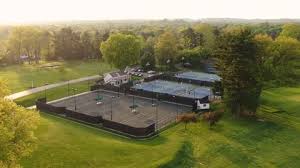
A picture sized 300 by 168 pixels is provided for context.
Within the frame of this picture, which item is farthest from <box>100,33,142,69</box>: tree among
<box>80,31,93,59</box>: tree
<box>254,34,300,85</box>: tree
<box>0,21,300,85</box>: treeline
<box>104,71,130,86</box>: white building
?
<box>80,31,93,59</box>: tree

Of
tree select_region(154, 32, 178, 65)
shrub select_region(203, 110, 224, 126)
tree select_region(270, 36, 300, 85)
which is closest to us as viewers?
shrub select_region(203, 110, 224, 126)

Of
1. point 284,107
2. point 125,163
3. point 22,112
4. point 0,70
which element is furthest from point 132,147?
point 0,70

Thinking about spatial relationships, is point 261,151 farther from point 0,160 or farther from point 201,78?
point 201,78

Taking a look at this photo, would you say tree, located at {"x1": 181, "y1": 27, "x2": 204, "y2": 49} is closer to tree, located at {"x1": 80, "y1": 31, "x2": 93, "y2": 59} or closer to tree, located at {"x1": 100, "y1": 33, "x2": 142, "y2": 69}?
tree, located at {"x1": 80, "y1": 31, "x2": 93, "y2": 59}

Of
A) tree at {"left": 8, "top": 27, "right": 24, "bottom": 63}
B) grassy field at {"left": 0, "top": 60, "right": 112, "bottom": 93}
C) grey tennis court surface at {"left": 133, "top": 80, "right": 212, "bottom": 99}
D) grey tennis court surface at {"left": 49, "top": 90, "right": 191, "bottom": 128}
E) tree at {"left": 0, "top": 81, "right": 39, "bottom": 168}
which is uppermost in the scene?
tree at {"left": 8, "top": 27, "right": 24, "bottom": 63}

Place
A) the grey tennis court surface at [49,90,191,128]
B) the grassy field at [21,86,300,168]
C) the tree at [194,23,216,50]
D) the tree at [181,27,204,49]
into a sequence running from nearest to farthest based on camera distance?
the grassy field at [21,86,300,168] < the grey tennis court surface at [49,90,191,128] < the tree at [194,23,216,50] < the tree at [181,27,204,49]

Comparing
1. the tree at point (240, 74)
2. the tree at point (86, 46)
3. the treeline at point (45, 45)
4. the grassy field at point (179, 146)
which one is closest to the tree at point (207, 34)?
the treeline at point (45, 45)
